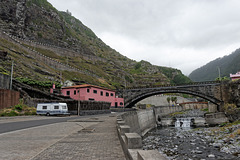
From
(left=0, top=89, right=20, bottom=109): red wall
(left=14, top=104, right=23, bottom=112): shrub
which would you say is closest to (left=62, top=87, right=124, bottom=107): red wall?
(left=14, top=104, right=23, bottom=112): shrub

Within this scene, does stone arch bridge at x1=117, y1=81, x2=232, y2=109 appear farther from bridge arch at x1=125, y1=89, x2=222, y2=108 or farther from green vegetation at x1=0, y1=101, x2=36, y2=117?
green vegetation at x1=0, y1=101, x2=36, y2=117

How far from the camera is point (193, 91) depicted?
5603cm

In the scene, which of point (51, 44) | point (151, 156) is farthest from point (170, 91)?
point (51, 44)

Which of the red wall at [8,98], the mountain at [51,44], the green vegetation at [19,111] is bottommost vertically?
the green vegetation at [19,111]

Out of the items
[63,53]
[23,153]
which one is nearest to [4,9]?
[63,53]

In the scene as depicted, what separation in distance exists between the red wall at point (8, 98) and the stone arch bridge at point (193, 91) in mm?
41483

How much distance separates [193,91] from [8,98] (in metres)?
54.0

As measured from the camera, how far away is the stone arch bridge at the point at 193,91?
5128 cm

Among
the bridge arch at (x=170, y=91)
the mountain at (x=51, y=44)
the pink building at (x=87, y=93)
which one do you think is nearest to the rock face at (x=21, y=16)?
the mountain at (x=51, y=44)

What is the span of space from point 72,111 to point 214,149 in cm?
2659

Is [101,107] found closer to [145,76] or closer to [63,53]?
[63,53]

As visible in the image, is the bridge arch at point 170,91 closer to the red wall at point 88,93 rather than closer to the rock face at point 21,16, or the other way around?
the red wall at point 88,93

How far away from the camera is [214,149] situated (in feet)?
55.7

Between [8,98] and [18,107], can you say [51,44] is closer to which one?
[18,107]
